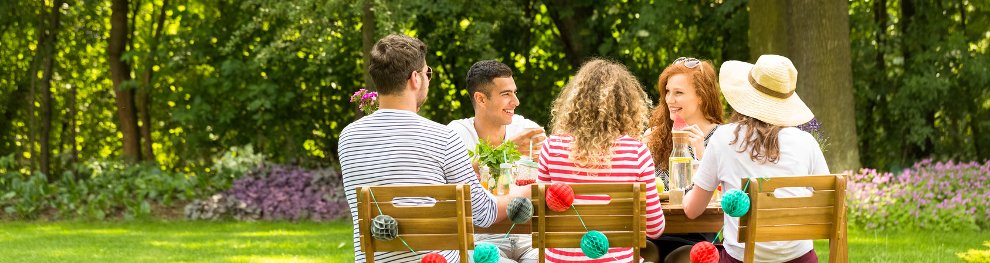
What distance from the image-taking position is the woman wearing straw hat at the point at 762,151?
4.44 m

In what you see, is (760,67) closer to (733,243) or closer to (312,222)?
(733,243)

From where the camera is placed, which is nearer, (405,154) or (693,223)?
(405,154)

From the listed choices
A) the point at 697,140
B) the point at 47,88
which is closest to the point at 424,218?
the point at 697,140

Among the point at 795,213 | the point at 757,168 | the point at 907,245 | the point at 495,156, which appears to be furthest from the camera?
the point at 907,245

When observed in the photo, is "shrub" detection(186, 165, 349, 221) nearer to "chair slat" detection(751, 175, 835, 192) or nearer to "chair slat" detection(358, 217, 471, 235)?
"chair slat" detection(358, 217, 471, 235)

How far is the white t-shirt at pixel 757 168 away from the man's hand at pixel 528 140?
118cm

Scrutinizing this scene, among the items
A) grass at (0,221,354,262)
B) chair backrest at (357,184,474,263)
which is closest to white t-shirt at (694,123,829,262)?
chair backrest at (357,184,474,263)

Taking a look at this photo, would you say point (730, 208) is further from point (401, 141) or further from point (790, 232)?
point (401, 141)

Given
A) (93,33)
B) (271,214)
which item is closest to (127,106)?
(93,33)

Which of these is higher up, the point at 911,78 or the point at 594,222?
the point at 911,78

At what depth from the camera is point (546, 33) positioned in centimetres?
1636

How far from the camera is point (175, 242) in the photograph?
1037cm

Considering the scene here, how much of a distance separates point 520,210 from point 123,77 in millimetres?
12953

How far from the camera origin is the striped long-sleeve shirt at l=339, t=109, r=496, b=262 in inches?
163
